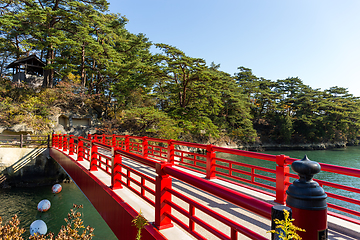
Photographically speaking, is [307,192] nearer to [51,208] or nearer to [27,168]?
[51,208]

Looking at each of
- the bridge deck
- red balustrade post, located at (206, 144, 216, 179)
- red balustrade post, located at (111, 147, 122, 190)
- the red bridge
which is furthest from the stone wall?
red balustrade post, located at (206, 144, 216, 179)

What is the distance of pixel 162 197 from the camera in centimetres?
255

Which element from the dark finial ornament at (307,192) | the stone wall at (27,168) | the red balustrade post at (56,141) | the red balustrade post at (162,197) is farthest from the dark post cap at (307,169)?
the stone wall at (27,168)

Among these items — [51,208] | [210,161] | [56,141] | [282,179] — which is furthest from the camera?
[56,141]

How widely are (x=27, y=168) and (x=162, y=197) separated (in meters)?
14.9

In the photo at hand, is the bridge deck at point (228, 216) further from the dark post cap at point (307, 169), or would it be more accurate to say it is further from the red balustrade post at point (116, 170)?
the dark post cap at point (307, 169)

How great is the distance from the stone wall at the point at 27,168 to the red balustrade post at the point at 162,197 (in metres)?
14.0

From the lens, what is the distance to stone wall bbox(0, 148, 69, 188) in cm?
1295

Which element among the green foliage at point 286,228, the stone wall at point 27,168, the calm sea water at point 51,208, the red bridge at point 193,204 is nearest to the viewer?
the green foliage at point 286,228

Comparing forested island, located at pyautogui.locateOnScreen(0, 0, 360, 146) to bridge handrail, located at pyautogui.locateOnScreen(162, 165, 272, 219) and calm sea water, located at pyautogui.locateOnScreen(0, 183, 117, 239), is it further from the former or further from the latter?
bridge handrail, located at pyautogui.locateOnScreen(162, 165, 272, 219)

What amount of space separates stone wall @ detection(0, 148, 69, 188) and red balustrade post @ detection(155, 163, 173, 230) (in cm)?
1395

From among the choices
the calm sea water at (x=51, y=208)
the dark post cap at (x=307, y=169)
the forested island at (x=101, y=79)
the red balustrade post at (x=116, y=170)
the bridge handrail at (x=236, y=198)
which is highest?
the forested island at (x=101, y=79)

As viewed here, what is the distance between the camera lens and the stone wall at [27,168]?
12945 mm

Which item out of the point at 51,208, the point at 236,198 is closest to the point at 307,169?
the point at 236,198
